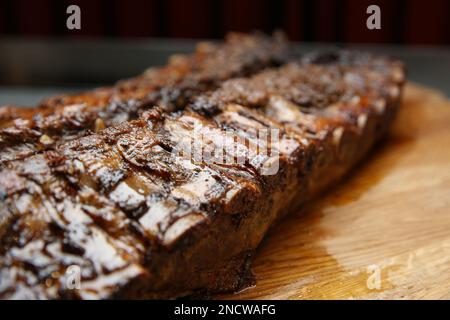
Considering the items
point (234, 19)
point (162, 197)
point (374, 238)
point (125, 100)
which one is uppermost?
point (234, 19)

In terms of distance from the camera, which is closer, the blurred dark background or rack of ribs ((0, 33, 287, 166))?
rack of ribs ((0, 33, 287, 166))

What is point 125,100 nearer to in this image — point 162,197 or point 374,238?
point 162,197

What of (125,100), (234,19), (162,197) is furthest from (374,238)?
(234,19)

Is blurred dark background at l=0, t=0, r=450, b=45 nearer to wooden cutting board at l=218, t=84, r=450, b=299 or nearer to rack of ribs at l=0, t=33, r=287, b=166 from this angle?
rack of ribs at l=0, t=33, r=287, b=166

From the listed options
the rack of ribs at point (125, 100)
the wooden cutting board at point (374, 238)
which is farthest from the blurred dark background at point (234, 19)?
the wooden cutting board at point (374, 238)

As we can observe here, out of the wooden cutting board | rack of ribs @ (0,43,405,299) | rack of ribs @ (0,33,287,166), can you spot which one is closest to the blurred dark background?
rack of ribs @ (0,33,287,166)
